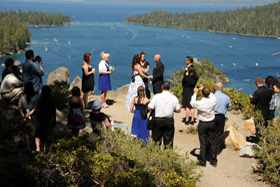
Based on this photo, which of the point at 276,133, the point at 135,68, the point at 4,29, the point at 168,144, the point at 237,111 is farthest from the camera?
the point at 4,29

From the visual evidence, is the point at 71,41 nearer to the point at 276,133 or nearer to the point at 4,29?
the point at 4,29

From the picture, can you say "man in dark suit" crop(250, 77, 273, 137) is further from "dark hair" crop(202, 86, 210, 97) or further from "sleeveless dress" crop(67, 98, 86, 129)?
"sleeveless dress" crop(67, 98, 86, 129)

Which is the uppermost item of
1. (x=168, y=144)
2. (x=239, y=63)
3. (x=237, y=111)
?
(x=168, y=144)

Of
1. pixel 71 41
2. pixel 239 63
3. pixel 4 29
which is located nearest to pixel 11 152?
pixel 239 63

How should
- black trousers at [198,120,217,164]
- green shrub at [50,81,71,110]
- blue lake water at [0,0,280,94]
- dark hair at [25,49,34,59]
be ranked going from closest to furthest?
black trousers at [198,120,217,164] → dark hair at [25,49,34,59] → green shrub at [50,81,71,110] → blue lake water at [0,0,280,94]

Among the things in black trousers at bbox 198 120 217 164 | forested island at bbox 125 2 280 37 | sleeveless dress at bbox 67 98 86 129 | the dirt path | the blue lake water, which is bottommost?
the blue lake water

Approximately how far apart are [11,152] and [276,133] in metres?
6.02

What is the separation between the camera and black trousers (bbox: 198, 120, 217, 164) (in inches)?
269

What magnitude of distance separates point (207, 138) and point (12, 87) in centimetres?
506

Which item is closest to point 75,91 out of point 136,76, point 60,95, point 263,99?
point 136,76

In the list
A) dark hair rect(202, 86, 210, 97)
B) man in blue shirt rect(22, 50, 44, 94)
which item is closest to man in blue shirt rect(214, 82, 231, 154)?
dark hair rect(202, 86, 210, 97)

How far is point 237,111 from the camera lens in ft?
42.7

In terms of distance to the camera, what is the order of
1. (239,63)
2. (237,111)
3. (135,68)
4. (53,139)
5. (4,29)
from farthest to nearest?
(4,29) → (239,63) → (237,111) → (135,68) → (53,139)

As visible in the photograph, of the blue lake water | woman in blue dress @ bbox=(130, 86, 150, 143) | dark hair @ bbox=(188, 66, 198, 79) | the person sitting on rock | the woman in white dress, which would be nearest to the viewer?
woman in blue dress @ bbox=(130, 86, 150, 143)
